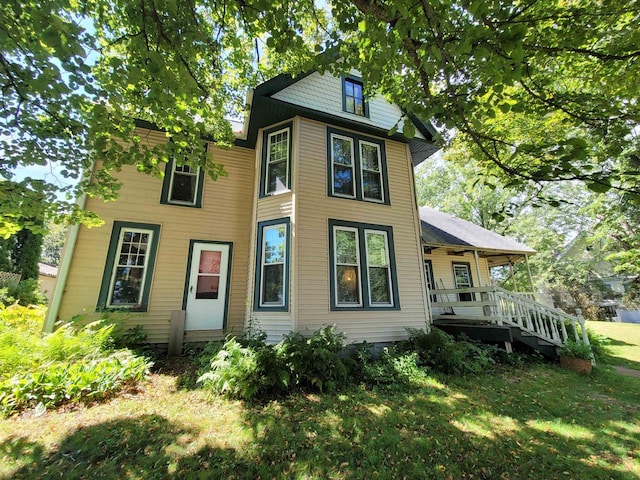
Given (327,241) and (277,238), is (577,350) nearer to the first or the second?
(327,241)

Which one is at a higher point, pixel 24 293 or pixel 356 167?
pixel 356 167

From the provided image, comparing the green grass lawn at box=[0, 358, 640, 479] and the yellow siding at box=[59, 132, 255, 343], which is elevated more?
the yellow siding at box=[59, 132, 255, 343]

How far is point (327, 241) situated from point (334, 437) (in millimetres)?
4257

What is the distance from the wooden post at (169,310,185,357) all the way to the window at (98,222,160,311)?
1.04m

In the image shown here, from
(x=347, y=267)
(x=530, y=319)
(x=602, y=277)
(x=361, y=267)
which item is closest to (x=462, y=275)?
(x=530, y=319)

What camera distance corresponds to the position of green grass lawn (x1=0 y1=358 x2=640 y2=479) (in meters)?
2.81

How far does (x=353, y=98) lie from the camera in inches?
330

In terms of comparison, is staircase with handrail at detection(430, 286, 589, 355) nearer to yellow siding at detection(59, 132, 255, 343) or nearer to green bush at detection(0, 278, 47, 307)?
yellow siding at detection(59, 132, 255, 343)

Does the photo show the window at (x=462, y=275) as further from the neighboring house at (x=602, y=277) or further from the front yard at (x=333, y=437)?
the neighboring house at (x=602, y=277)

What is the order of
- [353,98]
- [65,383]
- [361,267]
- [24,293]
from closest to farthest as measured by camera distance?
[65,383] → [361,267] → [353,98] → [24,293]

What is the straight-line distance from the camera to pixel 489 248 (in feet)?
35.2

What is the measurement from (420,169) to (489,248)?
49.0 ft

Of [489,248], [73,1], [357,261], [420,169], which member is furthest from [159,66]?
[420,169]

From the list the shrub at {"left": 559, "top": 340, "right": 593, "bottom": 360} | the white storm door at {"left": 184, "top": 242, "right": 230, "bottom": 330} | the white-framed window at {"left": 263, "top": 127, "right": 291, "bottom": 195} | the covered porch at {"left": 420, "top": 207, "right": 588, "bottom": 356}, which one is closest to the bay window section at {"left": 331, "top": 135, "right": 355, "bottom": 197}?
the white-framed window at {"left": 263, "top": 127, "right": 291, "bottom": 195}
